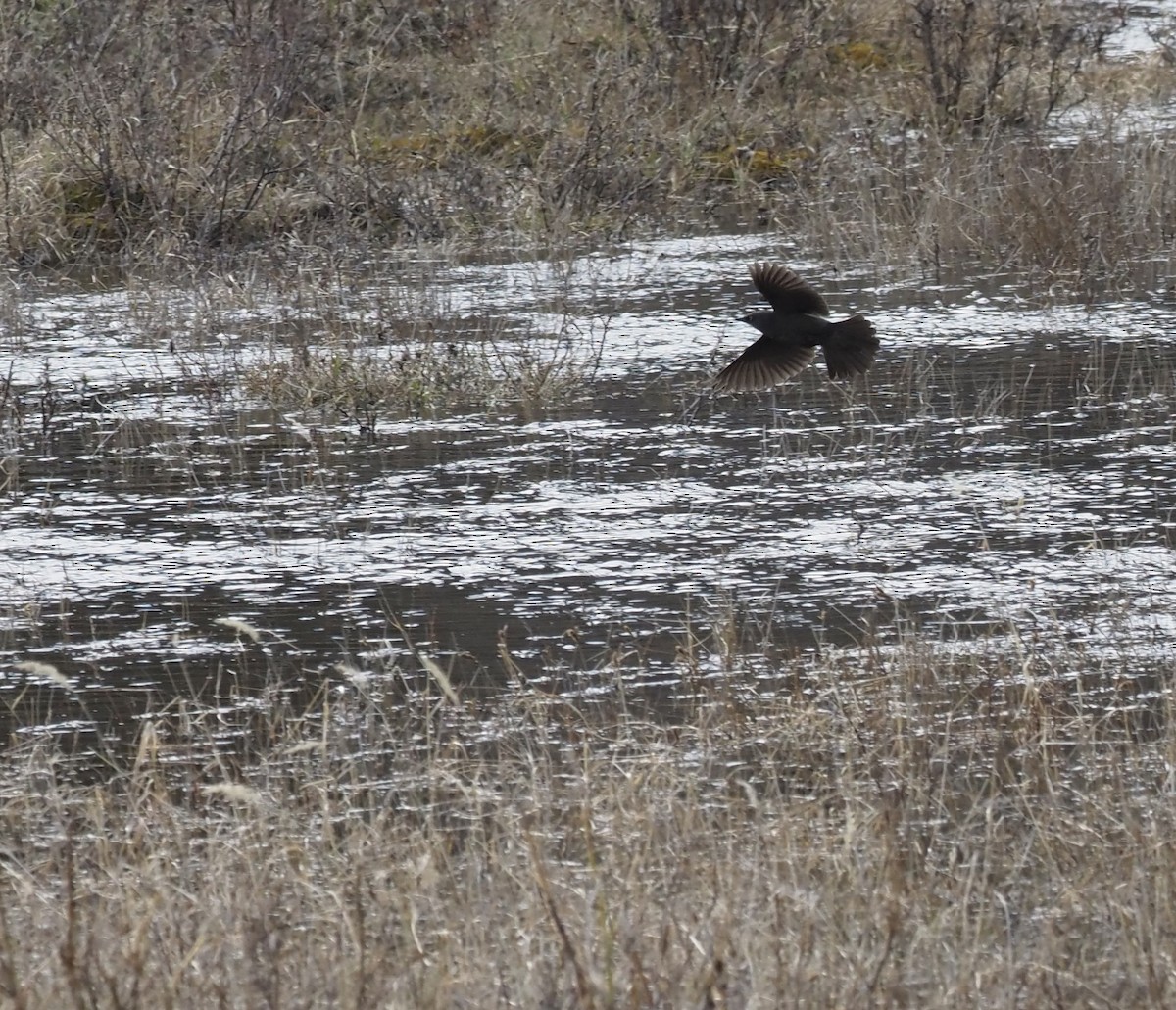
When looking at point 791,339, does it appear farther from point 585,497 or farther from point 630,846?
point 630,846

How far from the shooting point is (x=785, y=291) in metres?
6.26

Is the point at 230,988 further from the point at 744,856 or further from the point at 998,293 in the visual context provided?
the point at 998,293

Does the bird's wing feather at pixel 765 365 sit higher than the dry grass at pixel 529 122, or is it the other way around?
the dry grass at pixel 529 122

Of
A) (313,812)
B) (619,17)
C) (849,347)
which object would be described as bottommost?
(313,812)

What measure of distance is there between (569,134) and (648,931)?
9.50m

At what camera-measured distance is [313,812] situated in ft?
11.8

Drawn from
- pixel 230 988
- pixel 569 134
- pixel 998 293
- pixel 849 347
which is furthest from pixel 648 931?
pixel 569 134

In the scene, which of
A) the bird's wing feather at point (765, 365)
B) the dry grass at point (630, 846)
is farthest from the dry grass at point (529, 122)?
the dry grass at point (630, 846)

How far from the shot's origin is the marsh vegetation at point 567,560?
9.91 ft

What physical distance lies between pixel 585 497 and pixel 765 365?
91 cm

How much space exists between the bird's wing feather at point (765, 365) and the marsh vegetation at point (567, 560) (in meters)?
0.20

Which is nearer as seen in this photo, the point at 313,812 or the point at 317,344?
the point at 313,812

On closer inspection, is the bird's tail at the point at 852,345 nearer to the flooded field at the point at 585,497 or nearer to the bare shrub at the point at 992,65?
the flooded field at the point at 585,497

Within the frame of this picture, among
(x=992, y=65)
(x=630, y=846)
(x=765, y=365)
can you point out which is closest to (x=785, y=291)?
(x=765, y=365)
